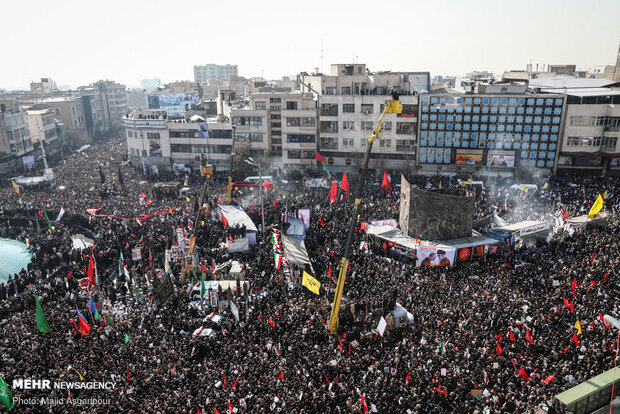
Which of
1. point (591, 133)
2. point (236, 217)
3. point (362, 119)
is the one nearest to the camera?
point (236, 217)

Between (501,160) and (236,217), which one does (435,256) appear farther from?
(501,160)

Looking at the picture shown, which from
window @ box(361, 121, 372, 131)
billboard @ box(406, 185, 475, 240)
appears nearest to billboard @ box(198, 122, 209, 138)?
window @ box(361, 121, 372, 131)

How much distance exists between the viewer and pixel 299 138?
54.3 meters

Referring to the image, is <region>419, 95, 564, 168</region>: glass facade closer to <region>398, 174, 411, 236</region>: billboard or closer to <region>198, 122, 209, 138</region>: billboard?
<region>398, 174, 411, 236</region>: billboard

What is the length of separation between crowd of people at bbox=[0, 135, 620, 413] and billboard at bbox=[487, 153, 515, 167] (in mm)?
13476

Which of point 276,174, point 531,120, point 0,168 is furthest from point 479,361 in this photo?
point 0,168

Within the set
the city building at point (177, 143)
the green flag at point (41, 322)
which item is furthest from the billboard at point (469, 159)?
the green flag at point (41, 322)

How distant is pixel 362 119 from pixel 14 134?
167 feet

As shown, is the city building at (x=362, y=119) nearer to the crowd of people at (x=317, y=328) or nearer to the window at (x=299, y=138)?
the window at (x=299, y=138)

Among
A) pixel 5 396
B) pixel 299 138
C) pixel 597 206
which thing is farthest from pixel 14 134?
pixel 597 206

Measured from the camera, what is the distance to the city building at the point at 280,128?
176ft

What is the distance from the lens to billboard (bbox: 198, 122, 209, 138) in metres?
57.4

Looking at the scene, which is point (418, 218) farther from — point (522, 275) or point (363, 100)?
point (363, 100)

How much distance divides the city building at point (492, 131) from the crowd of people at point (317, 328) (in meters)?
13.6
